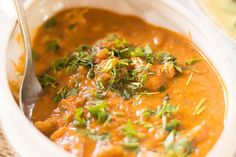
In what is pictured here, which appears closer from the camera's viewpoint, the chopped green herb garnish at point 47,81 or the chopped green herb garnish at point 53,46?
the chopped green herb garnish at point 47,81

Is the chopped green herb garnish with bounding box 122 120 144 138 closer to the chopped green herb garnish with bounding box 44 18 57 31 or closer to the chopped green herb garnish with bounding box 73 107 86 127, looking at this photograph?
the chopped green herb garnish with bounding box 73 107 86 127

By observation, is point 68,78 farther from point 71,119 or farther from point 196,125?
point 196,125

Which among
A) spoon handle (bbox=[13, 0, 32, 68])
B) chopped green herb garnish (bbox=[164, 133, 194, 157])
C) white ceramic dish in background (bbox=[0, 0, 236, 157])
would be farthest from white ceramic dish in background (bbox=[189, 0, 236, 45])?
spoon handle (bbox=[13, 0, 32, 68])

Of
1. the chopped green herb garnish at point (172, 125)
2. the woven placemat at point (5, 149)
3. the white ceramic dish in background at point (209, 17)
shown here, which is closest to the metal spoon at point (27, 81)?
the woven placemat at point (5, 149)

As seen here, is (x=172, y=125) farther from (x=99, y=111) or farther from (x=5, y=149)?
(x=5, y=149)

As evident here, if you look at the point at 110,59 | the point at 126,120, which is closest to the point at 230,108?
the point at 126,120

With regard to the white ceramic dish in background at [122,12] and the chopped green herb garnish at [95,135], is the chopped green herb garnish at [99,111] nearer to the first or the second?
the chopped green herb garnish at [95,135]

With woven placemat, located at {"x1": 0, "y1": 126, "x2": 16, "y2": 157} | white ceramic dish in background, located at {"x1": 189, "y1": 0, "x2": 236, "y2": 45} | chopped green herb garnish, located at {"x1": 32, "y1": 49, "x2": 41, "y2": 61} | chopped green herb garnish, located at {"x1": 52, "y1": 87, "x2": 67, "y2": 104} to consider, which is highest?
white ceramic dish in background, located at {"x1": 189, "y1": 0, "x2": 236, "y2": 45}
